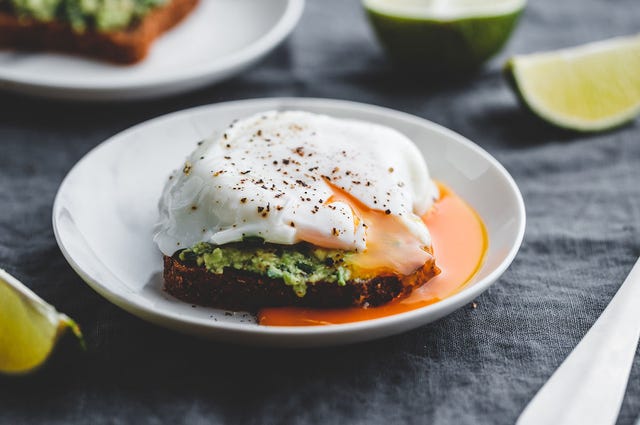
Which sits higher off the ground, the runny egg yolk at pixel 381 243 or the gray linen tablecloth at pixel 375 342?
the runny egg yolk at pixel 381 243

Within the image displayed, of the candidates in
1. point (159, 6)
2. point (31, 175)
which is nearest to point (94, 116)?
point (31, 175)

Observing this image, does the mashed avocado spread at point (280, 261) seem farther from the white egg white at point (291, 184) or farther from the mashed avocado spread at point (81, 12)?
the mashed avocado spread at point (81, 12)

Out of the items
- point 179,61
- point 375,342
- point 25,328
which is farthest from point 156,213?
point 179,61

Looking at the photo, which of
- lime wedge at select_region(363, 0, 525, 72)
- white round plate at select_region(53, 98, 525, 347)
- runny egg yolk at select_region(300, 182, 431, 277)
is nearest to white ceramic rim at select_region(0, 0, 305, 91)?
white round plate at select_region(53, 98, 525, 347)

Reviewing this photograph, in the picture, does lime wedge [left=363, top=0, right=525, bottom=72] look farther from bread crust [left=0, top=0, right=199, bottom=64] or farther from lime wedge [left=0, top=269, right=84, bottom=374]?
lime wedge [left=0, top=269, right=84, bottom=374]

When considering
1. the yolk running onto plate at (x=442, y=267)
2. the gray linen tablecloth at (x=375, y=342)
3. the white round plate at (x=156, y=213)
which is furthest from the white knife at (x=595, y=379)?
the yolk running onto plate at (x=442, y=267)

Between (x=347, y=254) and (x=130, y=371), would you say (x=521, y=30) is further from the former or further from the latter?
(x=130, y=371)
